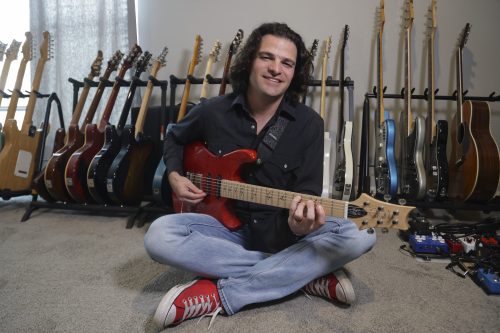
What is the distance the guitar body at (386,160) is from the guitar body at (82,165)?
171 cm

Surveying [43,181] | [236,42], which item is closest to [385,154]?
[236,42]

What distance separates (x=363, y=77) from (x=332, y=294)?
172cm

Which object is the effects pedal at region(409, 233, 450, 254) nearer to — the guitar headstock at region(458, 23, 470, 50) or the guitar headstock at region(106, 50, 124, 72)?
the guitar headstock at region(458, 23, 470, 50)

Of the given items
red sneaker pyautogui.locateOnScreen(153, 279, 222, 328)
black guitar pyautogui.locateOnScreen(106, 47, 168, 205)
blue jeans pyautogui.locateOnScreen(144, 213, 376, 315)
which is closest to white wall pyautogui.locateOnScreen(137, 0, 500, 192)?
black guitar pyautogui.locateOnScreen(106, 47, 168, 205)

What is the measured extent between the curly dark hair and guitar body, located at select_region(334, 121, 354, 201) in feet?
2.29

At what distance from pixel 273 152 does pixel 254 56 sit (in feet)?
1.26

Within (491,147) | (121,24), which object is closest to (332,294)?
(491,147)

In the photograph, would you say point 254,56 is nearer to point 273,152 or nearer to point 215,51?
point 273,152

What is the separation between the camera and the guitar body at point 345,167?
1.75 meters

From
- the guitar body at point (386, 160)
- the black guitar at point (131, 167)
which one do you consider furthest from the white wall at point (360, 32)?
the black guitar at point (131, 167)

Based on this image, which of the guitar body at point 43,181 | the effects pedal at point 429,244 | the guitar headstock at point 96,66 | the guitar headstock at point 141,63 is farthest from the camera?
the guitar headstock at point 96,66

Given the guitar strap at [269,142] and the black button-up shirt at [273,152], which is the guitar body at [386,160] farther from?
the guitar strap at [269,142]

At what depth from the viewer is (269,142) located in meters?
1.11

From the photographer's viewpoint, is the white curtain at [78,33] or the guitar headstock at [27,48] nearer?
the guitar headstock at [27,48]
